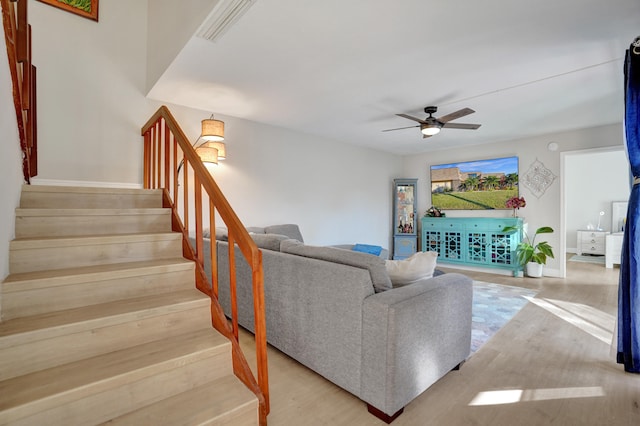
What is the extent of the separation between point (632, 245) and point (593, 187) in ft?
23.2

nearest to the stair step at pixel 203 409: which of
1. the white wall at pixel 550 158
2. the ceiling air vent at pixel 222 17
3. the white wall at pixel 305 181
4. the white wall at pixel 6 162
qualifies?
the white wall at pixel 6 162

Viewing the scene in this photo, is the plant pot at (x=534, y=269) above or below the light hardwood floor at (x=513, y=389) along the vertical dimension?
above

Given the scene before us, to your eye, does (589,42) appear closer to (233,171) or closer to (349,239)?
(233,171)

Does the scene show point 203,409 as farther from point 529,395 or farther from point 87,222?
point 529,395

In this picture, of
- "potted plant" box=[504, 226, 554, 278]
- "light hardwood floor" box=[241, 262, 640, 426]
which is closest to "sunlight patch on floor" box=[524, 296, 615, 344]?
"light hardwood floor" box=[241, 262, 640, 426]

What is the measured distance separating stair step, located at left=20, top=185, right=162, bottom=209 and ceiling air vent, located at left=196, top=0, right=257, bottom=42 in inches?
56.1

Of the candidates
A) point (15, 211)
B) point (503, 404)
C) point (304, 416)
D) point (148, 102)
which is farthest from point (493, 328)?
point (148, 102)

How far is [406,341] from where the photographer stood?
1.67 metres

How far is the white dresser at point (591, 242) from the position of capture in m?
6.91

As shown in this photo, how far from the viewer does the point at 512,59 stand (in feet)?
8.68

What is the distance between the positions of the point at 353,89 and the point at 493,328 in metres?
2.90

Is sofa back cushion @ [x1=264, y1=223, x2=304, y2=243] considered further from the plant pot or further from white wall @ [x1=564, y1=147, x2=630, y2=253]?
white wall @ [x1=564, y1=147, x2=630, y2=253]

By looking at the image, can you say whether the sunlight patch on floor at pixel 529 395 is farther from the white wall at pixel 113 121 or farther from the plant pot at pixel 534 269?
the plant pot at pixel 534 269

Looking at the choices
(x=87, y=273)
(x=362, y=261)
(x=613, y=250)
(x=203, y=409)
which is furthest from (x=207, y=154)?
(x=613, y=250)
